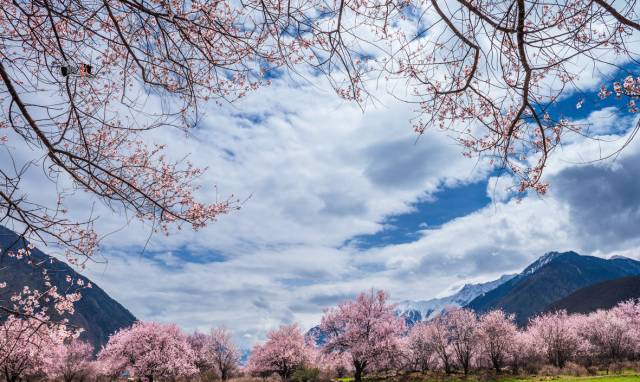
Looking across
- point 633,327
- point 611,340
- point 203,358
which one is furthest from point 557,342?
point 203,358

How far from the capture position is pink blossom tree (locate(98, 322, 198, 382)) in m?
44.0

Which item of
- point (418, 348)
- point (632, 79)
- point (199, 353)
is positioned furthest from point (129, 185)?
point (199, 353)

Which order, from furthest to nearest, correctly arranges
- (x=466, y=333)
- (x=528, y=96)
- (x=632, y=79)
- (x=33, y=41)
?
(x=466, y=333), (x=33, y=41), (x=632, y=79), (x=528, y=96)

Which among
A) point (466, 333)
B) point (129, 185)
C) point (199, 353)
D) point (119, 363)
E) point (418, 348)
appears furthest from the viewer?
point (199, 353)

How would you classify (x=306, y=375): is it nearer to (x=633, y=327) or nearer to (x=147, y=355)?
(x=147, y=355)

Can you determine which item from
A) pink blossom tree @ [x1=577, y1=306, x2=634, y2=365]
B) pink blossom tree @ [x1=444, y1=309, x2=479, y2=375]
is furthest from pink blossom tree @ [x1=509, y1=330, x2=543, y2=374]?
pink blossom tree @ [x1=577, y1=306, x2=634, y2=365]

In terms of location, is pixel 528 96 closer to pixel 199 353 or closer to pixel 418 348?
pixel 418 348

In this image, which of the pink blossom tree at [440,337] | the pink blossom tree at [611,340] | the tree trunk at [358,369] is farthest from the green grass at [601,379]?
the pink blossom tree at [611,340]

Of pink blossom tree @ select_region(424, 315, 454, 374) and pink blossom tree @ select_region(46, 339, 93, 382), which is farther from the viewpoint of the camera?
pink blossom tree @ select_region(46, 339, 93, 382)

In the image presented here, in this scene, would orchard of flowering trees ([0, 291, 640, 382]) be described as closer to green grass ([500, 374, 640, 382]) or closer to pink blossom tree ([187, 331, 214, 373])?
pink blossom tree ([187, 331, 214, 373])

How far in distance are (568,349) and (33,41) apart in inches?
2310

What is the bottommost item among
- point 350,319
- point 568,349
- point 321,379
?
point 321,379

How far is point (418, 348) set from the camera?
56.5m

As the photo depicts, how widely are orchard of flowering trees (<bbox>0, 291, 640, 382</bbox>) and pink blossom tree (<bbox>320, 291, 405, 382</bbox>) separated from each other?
0.11 metres
